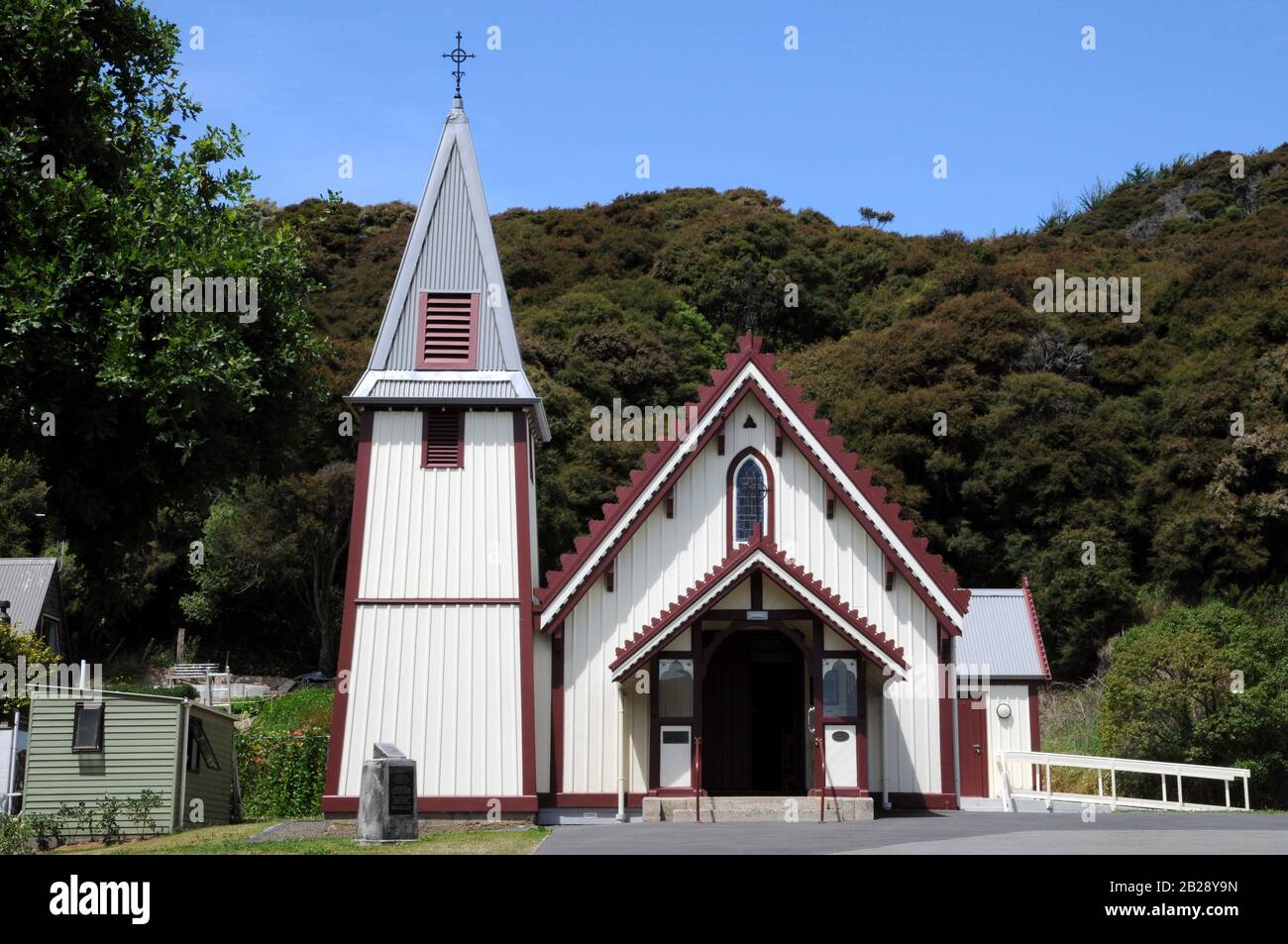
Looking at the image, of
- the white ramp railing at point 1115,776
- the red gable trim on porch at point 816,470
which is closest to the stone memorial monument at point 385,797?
the red gable trim on porch at point 816,470

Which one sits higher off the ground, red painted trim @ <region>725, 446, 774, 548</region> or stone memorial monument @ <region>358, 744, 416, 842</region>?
red painted trim @ <region>725, 446, 774, 548</region>

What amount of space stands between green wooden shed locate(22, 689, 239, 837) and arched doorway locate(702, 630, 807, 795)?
10104mm

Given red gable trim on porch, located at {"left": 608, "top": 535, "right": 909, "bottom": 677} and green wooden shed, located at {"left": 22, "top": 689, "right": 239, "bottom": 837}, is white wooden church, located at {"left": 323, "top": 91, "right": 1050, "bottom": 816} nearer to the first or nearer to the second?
red gable trim on porch, located at {"left": 608, "top": 535, "right": 909, "bottom": 677}

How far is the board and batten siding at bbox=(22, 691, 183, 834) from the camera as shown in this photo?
2586 cm

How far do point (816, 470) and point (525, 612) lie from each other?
6290 millimetres

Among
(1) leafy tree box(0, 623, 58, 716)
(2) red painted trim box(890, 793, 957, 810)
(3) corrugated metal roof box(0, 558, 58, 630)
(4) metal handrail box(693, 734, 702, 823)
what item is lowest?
(2) red painted trim box(890, 793, 957, 810)

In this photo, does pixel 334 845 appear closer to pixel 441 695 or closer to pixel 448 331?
pixel 441 695

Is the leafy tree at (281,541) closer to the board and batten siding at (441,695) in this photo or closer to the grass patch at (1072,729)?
the grass patch at (1072,729)

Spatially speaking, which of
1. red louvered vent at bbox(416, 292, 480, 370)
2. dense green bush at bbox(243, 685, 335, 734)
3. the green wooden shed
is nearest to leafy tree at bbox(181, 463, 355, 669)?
dense green bush at bbox(243, 685, 335, 734)

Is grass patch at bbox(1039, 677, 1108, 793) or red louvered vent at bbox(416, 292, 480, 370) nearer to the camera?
red louvered vent at bbox(416, 292, 480, 370)

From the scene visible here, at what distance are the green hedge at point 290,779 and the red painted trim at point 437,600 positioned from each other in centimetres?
810

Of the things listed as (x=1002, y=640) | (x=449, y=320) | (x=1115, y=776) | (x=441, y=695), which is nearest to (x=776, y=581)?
(x=441, y=695)

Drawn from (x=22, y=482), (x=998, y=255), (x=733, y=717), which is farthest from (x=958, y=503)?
(x=22, y=482)

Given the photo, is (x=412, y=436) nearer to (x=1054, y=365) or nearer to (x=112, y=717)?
(x=112, y=717)
